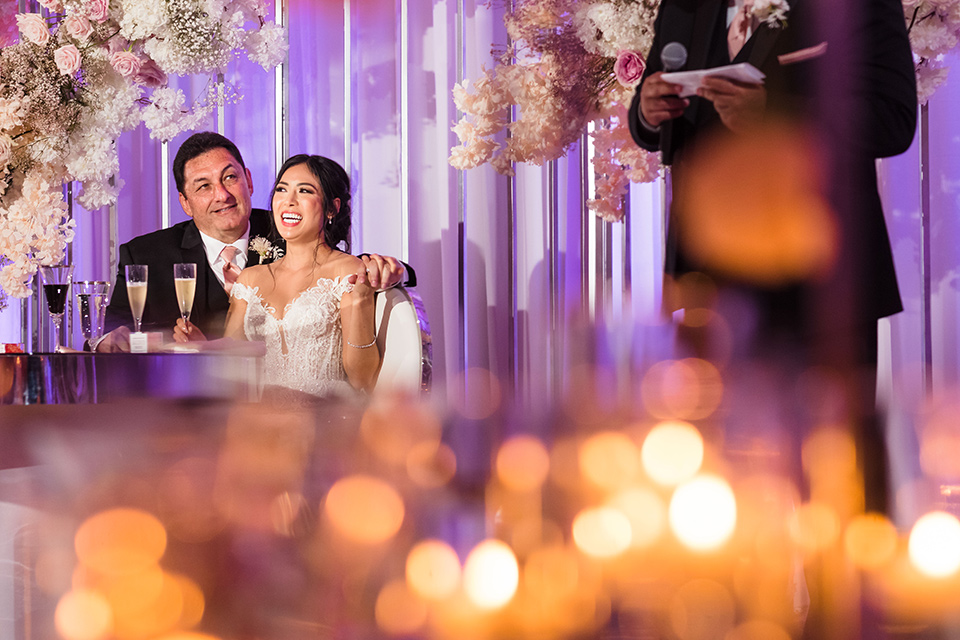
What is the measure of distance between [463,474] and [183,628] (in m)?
0.76

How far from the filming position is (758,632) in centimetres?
74

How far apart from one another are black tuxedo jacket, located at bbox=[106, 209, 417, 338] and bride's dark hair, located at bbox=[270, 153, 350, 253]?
1.08ft

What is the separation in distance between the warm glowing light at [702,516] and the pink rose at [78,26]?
156cm

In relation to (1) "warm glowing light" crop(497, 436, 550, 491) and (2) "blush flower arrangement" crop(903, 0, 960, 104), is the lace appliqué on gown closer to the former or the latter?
(1) "warm glowing light" crop(497, 436, 550, 491)

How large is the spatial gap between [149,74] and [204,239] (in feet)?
2.26

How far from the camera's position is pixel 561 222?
2814 mm

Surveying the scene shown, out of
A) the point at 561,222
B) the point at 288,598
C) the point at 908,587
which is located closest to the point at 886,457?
the point at 908,587

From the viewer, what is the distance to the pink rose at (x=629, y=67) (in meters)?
1.46

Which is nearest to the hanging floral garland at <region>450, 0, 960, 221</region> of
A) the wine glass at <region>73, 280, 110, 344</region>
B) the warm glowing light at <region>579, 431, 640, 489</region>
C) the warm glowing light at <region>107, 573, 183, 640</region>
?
the warm glowing light at <region>579, 431, 640, 489</region>

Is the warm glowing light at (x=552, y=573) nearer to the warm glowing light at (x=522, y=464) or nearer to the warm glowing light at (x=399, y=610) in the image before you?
the warm glowing light at (x=399, y=610)

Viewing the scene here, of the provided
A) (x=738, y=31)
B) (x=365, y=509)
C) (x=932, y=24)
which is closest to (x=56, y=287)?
(x=365, y=509)

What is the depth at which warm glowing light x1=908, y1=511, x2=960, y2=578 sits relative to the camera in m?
0.82

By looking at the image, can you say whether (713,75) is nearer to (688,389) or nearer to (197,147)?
(688,389)

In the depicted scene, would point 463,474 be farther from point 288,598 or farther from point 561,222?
point 561,222
